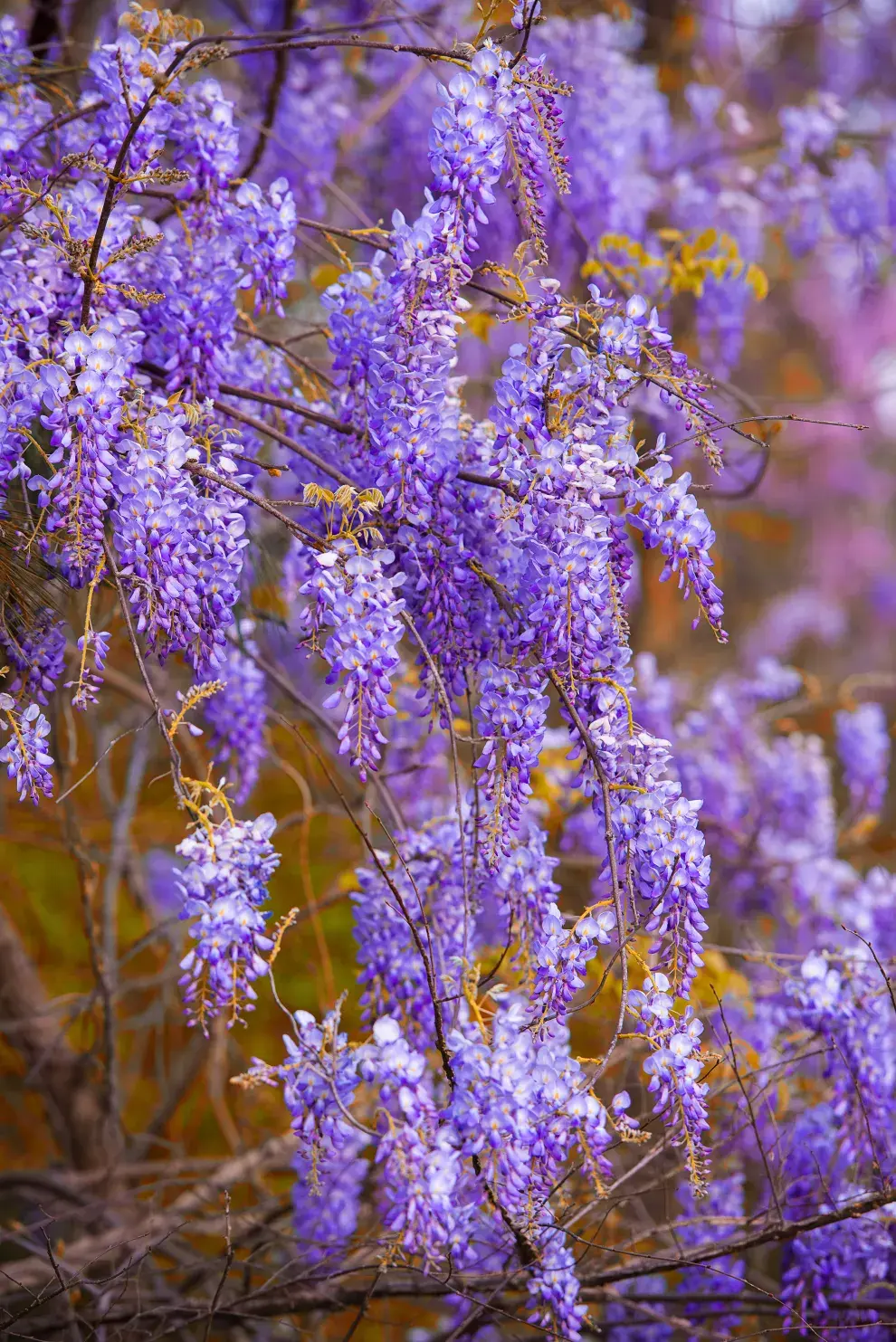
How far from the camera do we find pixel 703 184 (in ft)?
12.6

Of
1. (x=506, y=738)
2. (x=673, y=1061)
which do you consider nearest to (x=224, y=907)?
(x=506, y=738)

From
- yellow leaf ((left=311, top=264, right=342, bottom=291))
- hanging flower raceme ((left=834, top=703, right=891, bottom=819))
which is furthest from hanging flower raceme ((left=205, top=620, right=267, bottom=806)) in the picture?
hanging flower raceme ((left=834, top=703, right=891, bottom=819))

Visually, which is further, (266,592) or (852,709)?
(852,709)

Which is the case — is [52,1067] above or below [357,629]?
below

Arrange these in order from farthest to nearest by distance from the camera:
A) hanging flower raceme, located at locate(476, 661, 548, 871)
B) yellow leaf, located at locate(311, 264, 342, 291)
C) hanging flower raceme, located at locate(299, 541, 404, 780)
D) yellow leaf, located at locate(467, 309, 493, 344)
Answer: yellow leaf, located at locate(467, 309, 493, 344) → yellow leaf, located at locate(311, 264, 342, 291) → hanging flower raceme, located at locate(476, 661, 548, 871) → hanging flower raceme, located at locate(299, 541, 404, 780)

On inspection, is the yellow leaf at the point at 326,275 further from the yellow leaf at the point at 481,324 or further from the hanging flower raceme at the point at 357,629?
the hanging flower raceme at the point at 357,629

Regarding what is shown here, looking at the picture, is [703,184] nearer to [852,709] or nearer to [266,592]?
[852,709]

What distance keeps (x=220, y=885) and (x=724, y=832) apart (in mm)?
2302

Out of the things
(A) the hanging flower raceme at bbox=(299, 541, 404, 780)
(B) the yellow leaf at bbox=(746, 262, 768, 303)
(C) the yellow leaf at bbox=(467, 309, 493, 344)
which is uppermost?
(B) the yellow leaf at bbox=(746, 262, 768, 303)

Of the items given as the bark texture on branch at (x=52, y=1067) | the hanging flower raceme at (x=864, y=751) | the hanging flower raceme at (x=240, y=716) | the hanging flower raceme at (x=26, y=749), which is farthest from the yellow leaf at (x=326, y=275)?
the hanging flower raceme at (x=864, y=751)

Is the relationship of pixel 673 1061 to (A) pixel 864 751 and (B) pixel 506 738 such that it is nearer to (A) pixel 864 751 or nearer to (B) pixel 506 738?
(B) pixel 506 738

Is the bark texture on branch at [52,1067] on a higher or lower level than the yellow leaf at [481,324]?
lower

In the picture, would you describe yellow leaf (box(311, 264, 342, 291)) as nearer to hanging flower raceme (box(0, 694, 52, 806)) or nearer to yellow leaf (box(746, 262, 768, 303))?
yellow leaf (box(746, 262, 768, 303))

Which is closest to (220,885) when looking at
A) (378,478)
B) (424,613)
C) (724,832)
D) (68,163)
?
(424,613)
